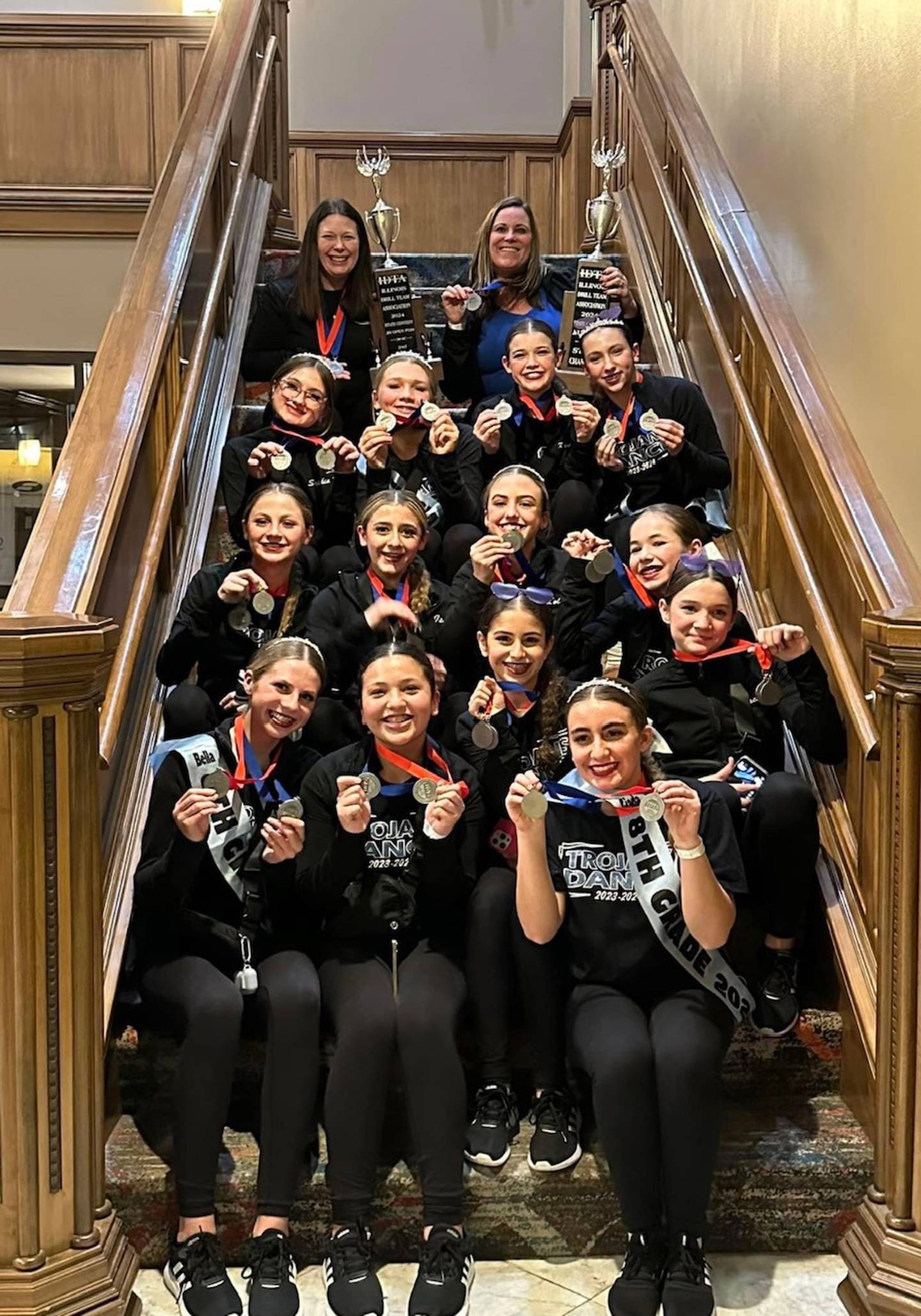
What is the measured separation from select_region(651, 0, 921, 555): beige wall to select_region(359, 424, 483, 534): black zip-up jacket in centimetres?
88

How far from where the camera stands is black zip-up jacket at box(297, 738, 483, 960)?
2.30 metres

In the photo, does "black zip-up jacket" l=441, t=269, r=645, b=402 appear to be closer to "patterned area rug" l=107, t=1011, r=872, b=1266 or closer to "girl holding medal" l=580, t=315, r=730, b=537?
"girl holding medal" l=580, t=315, r=730, b=537

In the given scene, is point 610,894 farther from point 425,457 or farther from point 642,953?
point 425,457

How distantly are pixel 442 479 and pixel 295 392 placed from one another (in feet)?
1.36

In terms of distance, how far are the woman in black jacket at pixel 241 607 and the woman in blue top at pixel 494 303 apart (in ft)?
4.20

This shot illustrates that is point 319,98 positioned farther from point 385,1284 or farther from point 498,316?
point 385,1284

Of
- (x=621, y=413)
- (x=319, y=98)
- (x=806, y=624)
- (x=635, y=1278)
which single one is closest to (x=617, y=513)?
(x=621, y=413)

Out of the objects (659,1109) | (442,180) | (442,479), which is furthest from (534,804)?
(442,180)

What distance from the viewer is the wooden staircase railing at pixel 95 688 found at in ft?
5.86

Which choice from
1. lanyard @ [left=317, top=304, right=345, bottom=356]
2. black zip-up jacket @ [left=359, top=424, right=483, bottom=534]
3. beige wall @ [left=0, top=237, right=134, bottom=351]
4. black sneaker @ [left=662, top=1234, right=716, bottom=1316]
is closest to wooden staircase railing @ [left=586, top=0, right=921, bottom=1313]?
black sneaker @ [left=662, top=1234, right=716, bottom=1316]

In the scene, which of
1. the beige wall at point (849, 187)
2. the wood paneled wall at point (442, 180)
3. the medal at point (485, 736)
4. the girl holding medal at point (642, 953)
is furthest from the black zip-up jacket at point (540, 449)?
the wood paneled wall at point (442, 180)

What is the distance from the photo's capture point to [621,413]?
3492 millimetres

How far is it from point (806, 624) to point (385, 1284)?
1.56m

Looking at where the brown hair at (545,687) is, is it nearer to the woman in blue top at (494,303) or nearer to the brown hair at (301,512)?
the brown hair at (301,512)
